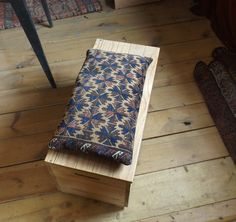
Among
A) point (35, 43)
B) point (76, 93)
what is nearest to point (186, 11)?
point (35, 43)

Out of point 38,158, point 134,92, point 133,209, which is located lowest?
point 133,209

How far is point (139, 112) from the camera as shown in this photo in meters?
0.95

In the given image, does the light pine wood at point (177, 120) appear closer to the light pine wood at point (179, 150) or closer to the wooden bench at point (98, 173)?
the light pine wood at point (179, 150)

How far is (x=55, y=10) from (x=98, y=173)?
1.24 m

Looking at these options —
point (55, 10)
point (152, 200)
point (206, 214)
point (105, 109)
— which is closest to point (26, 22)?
point (105, 109)

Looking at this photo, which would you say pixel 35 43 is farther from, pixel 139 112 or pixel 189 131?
pixel 189 131

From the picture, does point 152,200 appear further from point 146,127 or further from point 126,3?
point 126,3

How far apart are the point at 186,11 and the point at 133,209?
1.21 m

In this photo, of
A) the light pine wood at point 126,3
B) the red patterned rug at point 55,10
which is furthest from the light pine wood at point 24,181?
the light pine wood at point 126,3

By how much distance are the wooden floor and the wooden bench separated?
88 millimetres

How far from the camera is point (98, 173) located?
81 cm

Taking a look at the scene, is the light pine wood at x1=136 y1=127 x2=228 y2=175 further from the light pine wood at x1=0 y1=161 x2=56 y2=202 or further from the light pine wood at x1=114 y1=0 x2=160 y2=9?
the light pine wood at x1=114 y1=0 x2=160 y2=9

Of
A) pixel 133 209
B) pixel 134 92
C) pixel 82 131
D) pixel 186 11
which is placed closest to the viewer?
pixel 82 131

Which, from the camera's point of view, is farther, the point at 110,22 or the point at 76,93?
the point at 110,22
